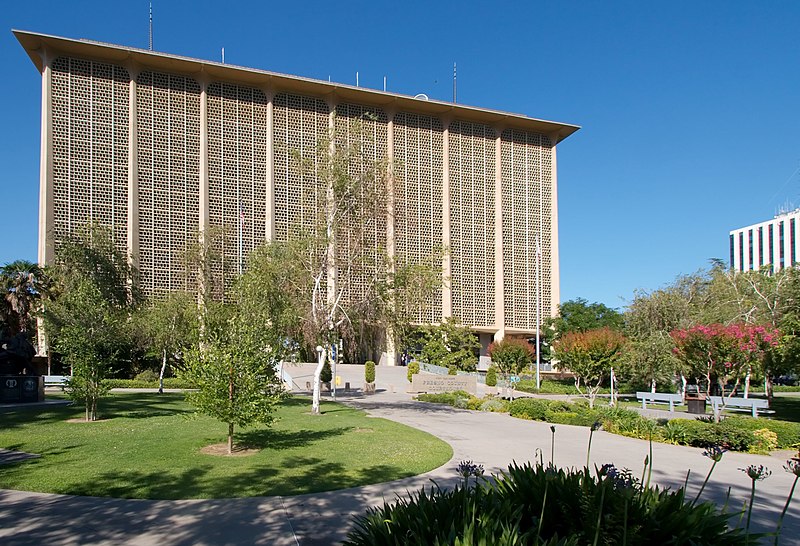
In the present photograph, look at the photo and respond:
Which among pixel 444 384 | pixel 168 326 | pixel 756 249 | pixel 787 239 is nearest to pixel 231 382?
pixel 168 326

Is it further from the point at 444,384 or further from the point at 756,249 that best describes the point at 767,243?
the point at 444,384

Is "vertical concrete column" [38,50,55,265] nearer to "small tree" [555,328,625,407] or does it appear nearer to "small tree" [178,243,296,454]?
"small tree" [178,243,296,454]

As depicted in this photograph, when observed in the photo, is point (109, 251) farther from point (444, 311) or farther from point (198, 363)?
point (444, 311)

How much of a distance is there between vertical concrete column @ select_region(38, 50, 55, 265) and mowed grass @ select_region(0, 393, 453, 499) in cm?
2641

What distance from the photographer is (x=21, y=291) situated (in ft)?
113

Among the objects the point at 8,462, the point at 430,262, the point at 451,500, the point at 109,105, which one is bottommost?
the point at 8,462

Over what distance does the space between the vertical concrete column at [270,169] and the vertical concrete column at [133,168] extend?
31.2 ft

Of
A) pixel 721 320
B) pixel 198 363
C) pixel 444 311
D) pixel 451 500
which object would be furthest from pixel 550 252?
pixel 451 500

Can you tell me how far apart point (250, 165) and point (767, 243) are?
327ft

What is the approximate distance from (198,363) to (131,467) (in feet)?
7.29

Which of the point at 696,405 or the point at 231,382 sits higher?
the point at 231,382

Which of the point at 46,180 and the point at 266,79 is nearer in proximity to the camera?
the point at 46,180

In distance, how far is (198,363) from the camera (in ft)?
38.1

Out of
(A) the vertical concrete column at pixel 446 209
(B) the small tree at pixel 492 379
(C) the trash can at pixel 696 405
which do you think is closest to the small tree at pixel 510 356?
(B) the small tree at pixel 492 379
